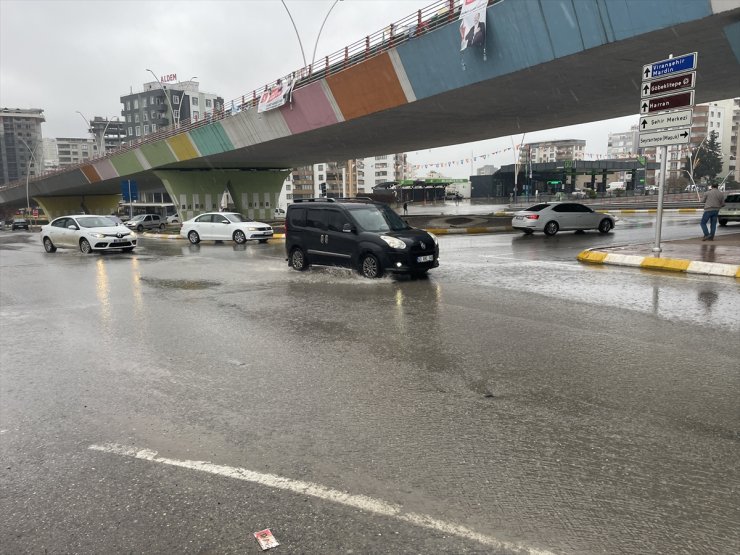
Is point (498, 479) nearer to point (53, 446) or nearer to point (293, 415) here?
point (293, 415)

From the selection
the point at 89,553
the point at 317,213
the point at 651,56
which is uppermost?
the point at 651,56

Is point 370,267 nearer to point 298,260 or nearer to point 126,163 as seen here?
point 298,260

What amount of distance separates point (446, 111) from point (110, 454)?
24567mm

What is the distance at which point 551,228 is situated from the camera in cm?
2405

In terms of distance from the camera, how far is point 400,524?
3.00 metres

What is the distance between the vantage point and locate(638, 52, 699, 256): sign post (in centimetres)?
1316

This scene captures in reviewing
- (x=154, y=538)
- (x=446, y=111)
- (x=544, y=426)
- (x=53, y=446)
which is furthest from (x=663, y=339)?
(x=446, y=111)

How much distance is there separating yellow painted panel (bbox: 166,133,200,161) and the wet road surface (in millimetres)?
34192

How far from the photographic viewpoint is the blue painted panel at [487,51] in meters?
16.9

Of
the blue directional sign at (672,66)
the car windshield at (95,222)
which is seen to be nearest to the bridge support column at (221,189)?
the car windshield at (95,222)

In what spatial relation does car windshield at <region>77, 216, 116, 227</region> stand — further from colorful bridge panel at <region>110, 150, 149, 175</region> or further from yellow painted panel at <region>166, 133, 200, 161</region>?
colorful bridge panel at <region>110, 150, 149, 175</region>

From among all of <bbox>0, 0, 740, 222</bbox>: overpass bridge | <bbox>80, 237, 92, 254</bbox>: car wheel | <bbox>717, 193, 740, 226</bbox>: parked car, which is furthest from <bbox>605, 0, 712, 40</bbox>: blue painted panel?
<bbox>80, 237, 92, 254</bbox>: car wheel

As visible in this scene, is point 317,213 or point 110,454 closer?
point 110,454

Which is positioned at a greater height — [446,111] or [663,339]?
[446,111]
